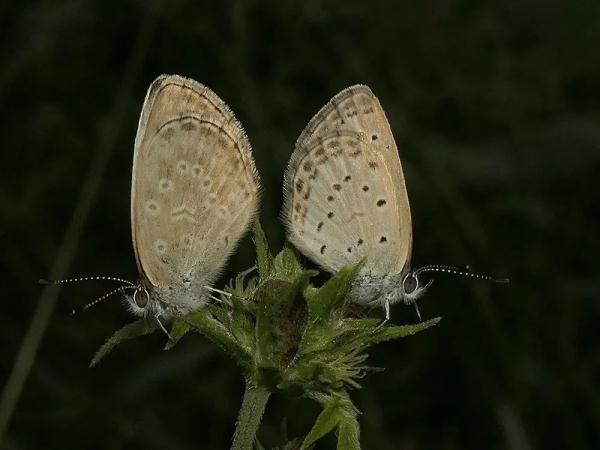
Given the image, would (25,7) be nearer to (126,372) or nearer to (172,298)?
(126,372)

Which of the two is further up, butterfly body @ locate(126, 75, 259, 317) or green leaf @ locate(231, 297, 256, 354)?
butterfly body @ locate(126, 75, 259, 317)

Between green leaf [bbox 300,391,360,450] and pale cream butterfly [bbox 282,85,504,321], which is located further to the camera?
pale cream butterfly [bbox 282,85,504,321]

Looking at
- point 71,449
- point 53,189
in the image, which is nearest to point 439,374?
point 71,449

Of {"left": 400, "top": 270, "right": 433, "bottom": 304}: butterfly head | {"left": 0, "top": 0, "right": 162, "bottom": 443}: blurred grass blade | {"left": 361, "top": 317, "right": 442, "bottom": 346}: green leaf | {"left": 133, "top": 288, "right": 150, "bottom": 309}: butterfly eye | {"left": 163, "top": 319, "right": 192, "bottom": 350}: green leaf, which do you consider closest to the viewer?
{"left": 361, "top": 317, "right": 442, "bottom": 346}: green leaf

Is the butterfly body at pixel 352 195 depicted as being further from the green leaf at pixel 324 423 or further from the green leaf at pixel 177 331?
the green leaf at pixel 324 423

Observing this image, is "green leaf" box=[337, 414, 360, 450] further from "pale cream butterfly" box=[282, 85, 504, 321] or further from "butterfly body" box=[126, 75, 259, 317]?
"pale cream butterfly" box=[282, 85, 504, 321]

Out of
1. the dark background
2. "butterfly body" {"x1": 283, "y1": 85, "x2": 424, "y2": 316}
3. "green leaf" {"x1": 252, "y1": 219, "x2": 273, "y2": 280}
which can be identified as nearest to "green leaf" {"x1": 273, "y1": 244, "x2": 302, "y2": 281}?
"green leaf" {"x1": 252, "y1": 219, "x2": 273, "y2": 280}
